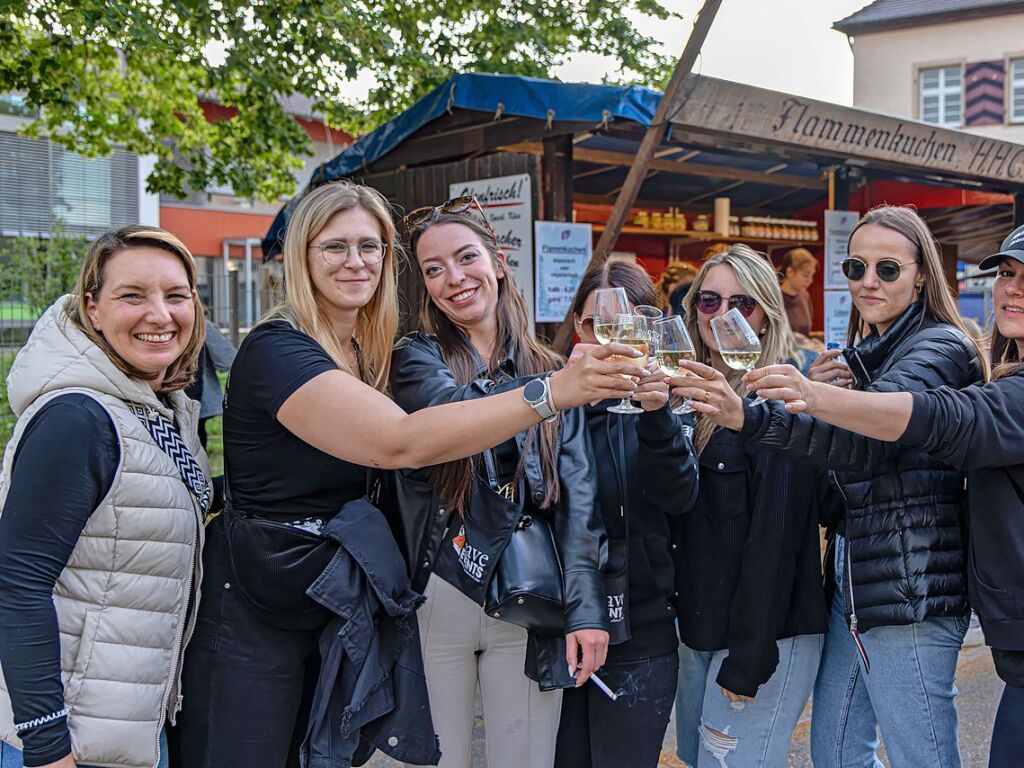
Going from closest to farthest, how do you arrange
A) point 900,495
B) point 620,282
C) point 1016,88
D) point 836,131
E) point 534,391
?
point 534,391 < point 900,495 < point 620,282 < point 836,131 < point 1016,88

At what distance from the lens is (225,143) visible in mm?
10188

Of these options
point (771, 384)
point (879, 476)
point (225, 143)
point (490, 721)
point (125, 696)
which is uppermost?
point (225, 143)

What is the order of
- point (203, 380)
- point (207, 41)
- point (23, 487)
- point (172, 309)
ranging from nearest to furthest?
point (23, 487)
point (172, 309)
point (203, 380)
point (207, 41)

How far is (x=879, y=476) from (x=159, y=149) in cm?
1029

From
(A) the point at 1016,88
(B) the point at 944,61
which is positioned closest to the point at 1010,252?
(A) the point at 1016,88

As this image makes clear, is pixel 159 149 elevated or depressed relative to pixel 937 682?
elevated

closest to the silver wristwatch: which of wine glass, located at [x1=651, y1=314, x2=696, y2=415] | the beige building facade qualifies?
wine glass, located at [x1=651, y1=314, x2=696, y2=415]

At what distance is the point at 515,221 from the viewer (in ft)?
19.9

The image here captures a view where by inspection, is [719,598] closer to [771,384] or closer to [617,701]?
[617,701]

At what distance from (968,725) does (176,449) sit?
3846 millimetres

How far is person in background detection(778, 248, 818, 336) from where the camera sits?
734 cm

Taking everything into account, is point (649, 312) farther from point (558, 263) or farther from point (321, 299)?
point (558, 263)

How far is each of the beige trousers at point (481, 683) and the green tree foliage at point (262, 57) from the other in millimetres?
5074

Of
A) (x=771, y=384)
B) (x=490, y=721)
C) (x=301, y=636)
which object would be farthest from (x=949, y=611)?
(x=301, y=636)
